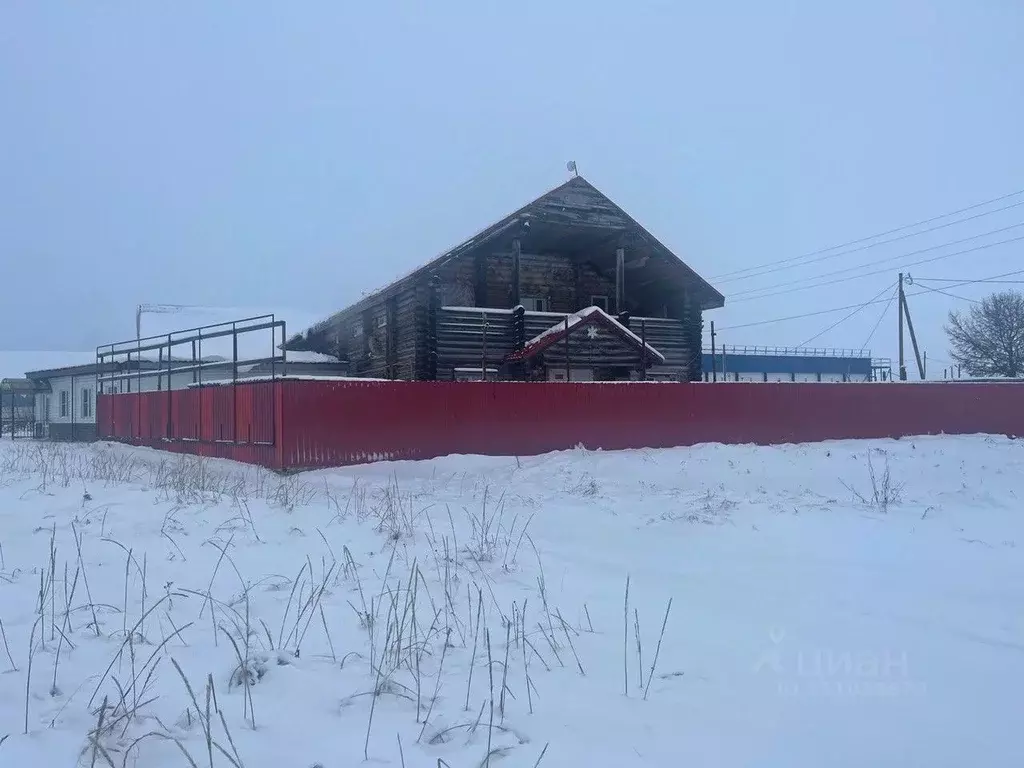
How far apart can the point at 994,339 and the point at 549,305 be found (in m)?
33.7

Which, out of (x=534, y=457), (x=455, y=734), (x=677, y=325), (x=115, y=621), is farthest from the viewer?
(x=677, y=325)

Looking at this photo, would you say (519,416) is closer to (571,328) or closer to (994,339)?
(571,328)

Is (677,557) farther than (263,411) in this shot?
No

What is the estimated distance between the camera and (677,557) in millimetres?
6195

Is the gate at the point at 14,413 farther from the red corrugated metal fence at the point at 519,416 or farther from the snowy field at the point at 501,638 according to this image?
the snowy field at the point at 501,638

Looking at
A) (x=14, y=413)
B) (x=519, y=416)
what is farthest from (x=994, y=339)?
(x=14, y=413)

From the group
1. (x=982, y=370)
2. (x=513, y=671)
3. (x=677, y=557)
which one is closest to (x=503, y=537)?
(x=677, y=557)

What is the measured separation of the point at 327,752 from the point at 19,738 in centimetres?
115

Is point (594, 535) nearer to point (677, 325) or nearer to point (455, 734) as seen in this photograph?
point (455, 734)

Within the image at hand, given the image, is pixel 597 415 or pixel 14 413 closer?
pixel 597 415

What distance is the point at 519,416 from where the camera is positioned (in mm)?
15242

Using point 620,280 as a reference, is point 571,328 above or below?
below

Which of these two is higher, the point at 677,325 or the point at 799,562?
the point at 677,325

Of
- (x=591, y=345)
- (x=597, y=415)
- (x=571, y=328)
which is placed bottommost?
(x=597, y=415)
